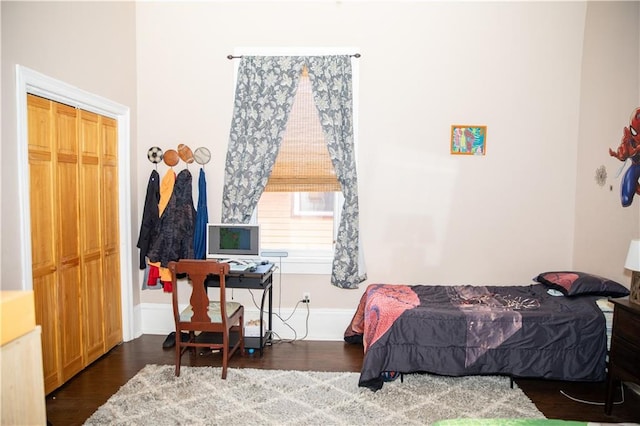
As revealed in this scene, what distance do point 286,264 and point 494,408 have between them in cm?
209

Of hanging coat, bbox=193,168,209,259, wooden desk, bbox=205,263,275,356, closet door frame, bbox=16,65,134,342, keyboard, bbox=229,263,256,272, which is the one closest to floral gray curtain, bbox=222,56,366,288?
hanging coat, bbox=193,168,209,259

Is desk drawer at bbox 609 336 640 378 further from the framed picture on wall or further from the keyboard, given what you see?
the keyboard

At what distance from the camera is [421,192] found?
3.86 metres

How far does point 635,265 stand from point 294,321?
271 cm

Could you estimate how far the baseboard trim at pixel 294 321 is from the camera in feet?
12.9

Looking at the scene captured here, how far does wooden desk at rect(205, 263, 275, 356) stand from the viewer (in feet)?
11.1

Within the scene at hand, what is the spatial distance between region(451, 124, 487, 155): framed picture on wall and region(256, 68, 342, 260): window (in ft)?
3.81

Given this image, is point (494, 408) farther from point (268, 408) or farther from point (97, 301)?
point (97, 301)

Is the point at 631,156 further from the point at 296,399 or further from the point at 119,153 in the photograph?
the point at 119,153

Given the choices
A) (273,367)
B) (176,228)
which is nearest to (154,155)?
(176,228)

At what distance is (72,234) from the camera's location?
9.93 feet

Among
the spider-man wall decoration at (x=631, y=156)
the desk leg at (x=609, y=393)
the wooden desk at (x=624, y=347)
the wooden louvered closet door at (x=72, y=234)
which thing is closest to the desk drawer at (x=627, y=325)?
the wooden desk at (x=624, y=347)

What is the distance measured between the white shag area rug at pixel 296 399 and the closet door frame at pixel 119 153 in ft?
2.93

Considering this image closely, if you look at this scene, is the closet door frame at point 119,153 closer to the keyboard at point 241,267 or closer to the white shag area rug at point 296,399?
the white shag area rug at point 296,399
